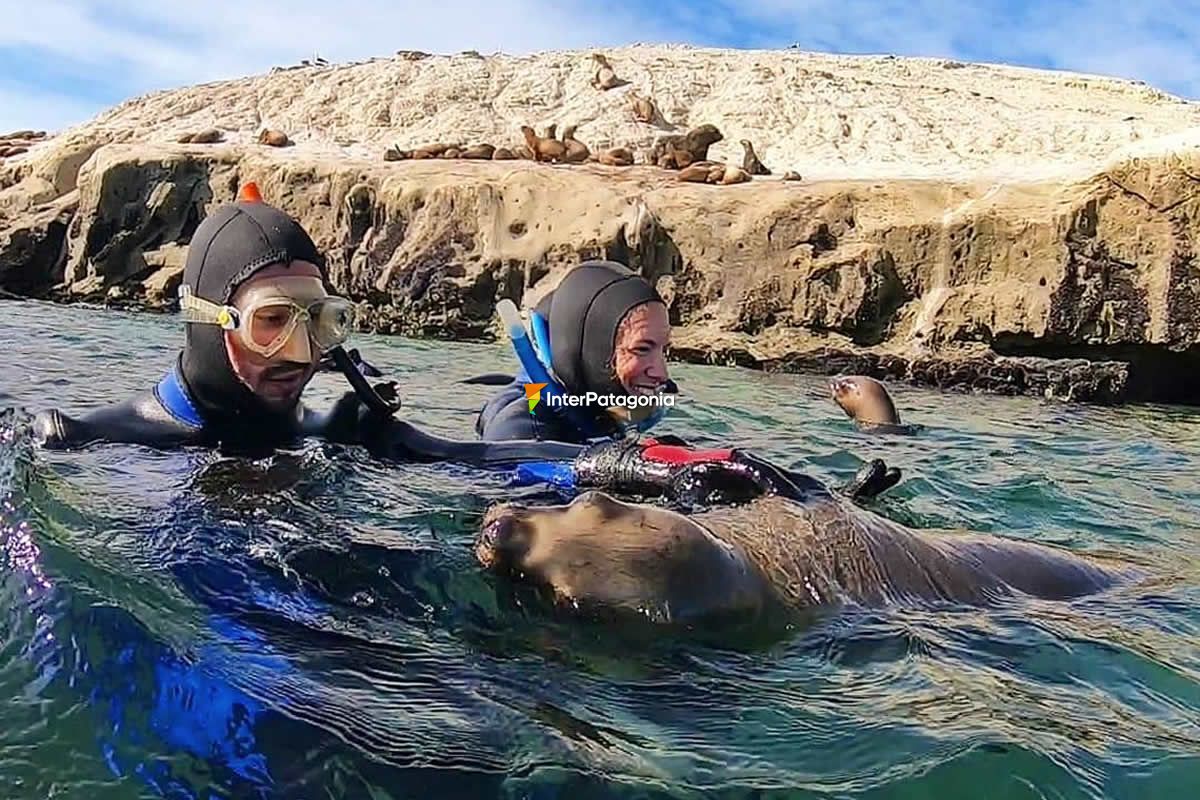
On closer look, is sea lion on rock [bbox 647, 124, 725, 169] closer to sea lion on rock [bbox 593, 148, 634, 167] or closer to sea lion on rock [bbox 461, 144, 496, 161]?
sea lion on rock [bbox 593, 148, 634, 167]

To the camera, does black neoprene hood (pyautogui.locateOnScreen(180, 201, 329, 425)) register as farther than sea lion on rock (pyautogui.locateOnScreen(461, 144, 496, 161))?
No

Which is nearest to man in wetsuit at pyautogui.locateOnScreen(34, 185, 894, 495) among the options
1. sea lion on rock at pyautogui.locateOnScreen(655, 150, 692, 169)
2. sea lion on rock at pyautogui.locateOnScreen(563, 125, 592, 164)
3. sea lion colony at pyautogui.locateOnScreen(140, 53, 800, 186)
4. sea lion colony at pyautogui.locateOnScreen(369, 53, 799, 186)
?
sea lion colony at pyautogui.locateOnScreen(140, 53, 800, 186)

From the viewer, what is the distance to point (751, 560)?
3084 mm

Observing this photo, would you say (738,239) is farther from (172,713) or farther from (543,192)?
(172,713)

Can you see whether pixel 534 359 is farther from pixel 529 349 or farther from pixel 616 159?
pixel 616 159

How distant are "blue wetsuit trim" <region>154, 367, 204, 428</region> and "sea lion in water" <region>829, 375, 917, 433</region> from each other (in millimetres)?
4677

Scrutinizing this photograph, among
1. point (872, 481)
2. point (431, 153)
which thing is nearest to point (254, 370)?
point (872, 481)

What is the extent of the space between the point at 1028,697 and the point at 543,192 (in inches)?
498

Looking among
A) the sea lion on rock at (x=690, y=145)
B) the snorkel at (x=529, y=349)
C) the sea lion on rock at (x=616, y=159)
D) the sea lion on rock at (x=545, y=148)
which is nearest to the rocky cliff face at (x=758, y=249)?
the sea lion on rock at (x=616, y=159)

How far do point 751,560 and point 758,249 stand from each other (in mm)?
10474

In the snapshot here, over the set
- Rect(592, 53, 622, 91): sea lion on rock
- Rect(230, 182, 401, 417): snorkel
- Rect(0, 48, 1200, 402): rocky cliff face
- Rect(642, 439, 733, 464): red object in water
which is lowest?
Rect(642, 439, 733, 464): red object in water

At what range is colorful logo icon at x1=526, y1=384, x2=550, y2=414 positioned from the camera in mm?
5270

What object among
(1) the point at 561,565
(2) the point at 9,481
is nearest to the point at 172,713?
(1) the point at 561,565

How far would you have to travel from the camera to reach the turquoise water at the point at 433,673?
83.0 inches
